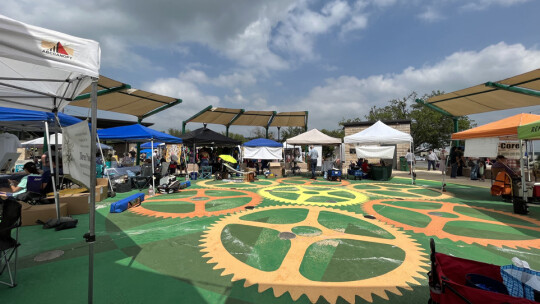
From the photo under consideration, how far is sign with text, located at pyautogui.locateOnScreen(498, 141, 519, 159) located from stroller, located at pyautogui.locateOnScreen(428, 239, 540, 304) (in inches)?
497

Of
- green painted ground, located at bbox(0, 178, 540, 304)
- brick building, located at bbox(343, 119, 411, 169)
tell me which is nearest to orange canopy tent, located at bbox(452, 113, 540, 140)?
green painted ground, located at bbox(0, 178, 540, 304)

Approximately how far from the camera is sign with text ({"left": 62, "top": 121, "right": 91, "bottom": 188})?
251 cm

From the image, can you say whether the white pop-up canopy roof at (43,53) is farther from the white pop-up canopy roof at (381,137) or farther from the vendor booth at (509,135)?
the white pop-up canopy roof at (381,137)

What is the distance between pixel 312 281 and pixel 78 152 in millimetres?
3467

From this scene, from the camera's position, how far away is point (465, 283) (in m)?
1.76

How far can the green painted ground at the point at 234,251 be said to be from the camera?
248cm

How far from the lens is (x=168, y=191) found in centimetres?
822

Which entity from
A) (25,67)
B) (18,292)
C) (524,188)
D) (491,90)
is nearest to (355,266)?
(18,292)

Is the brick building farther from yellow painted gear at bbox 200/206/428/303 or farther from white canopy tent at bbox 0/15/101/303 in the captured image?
→ white canopy tent at bbox 0/15/101/303

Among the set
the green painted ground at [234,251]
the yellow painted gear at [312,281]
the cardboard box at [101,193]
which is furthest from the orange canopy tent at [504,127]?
the cardboard box at [101,193]

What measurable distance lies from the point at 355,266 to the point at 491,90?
526 inches

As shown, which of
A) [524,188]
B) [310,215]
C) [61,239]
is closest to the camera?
[61,239]

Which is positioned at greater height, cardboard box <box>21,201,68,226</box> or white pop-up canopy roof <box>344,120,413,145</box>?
white pop-up canopy roof <box>344,120,413,145</box>

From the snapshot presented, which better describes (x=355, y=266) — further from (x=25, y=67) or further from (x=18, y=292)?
(x=25, y=67)
